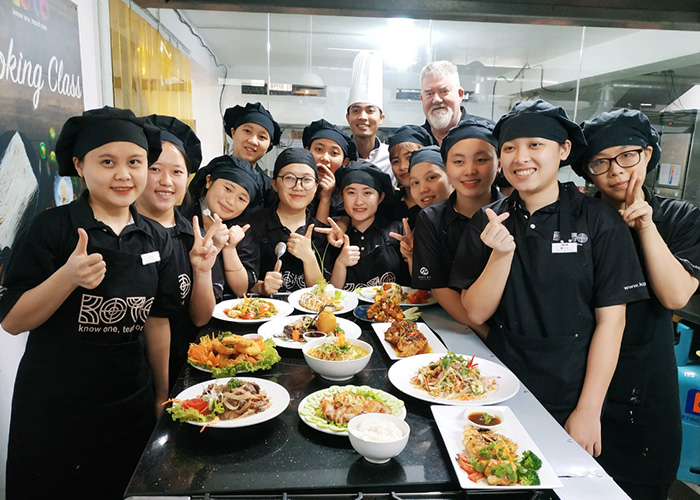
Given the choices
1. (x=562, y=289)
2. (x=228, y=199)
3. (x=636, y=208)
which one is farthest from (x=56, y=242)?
(x=636, y=208)

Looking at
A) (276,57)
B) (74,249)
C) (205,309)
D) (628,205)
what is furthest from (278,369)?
(276,57)

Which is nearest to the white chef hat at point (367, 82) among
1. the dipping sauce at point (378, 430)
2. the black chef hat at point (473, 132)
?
the black chef hat at point (473, 132)

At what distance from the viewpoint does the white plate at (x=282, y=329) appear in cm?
194

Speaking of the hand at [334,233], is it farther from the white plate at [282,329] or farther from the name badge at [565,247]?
the name badge at [565,247]

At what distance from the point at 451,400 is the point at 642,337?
3.55ft

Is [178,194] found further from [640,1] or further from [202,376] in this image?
[640,1]

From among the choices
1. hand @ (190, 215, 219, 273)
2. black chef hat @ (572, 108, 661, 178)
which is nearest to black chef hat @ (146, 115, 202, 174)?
hand @ (190, 215, 219, 273)

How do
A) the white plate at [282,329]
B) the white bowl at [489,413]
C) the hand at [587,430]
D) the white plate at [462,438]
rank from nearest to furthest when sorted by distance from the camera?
1. the white plate at [462,438]
2. the white bowl at [489,413]
3. the hand at [587,430]
4. the white plate at [282,329]

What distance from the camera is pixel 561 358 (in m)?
1.89

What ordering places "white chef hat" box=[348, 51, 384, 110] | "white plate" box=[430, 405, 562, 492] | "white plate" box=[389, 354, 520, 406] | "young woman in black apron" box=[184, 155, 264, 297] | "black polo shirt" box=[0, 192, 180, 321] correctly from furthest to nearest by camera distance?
"white chef hat" box=[348, 51, 384, 110], "young woman in black apron" box=[184, 155, 264, 297], "black polo shirt" box=[0, 192, 180, 321], "white plate" box=[389, 354, 520, 406], "white plate" box=[430, 405, 562, 492]

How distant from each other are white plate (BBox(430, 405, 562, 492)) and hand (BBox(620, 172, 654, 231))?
102cm

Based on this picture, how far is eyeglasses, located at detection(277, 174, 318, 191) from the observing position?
115 inches

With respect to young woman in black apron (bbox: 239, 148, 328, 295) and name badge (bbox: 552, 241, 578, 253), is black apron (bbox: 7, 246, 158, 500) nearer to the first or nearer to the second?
young woman in black apron (bbox: 239, 148, 328, 295)

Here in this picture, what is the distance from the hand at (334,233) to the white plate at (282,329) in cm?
87
